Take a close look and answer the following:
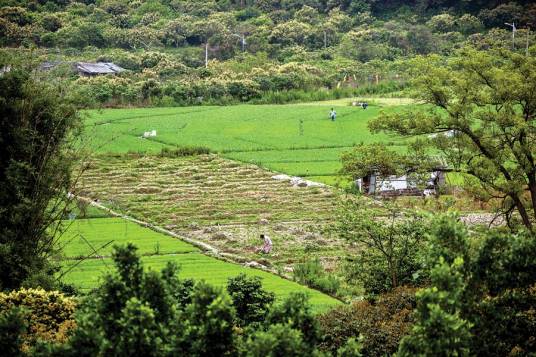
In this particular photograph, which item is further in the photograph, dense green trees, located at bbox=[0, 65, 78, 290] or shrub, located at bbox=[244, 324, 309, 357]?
dense green trees, located at bbox=[0, 65, 78, 290]

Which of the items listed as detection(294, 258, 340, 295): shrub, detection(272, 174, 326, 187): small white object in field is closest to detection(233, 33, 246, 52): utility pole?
detection(272, 174, 326, 187): small white object in field

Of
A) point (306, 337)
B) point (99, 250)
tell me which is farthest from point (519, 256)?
point (99, 250)

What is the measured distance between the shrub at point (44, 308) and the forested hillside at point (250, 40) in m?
43.0

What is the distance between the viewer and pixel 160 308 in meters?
12.4

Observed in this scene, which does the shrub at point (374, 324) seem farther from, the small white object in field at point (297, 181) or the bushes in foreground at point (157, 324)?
the small white object in field at point (297, 181)

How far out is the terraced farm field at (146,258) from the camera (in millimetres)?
24219

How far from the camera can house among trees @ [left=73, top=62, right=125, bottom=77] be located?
6488 centimetres

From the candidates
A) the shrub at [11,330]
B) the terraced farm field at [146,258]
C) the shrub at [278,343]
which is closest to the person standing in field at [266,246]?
the terraced farm field at [146,258]

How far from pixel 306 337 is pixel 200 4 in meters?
79.0

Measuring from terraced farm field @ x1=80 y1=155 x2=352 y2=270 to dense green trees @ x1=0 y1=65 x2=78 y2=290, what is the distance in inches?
299

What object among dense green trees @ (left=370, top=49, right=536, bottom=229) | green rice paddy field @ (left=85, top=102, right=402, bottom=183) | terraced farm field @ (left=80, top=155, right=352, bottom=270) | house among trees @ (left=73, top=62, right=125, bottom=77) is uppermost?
dense green trees @ (left=370, top=49, right=536, bottom=229)

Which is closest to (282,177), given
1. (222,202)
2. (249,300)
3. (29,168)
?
(222,202)

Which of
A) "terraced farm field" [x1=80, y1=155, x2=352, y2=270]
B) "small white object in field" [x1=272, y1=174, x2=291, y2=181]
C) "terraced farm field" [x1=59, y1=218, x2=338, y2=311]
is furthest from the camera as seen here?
"small white object in field" [x1=272, y1=174, x2=291, y2=181]

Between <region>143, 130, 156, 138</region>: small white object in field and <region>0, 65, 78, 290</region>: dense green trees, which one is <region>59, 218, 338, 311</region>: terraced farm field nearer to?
<region>0, 65, 78, 290</region>: dense green trees
